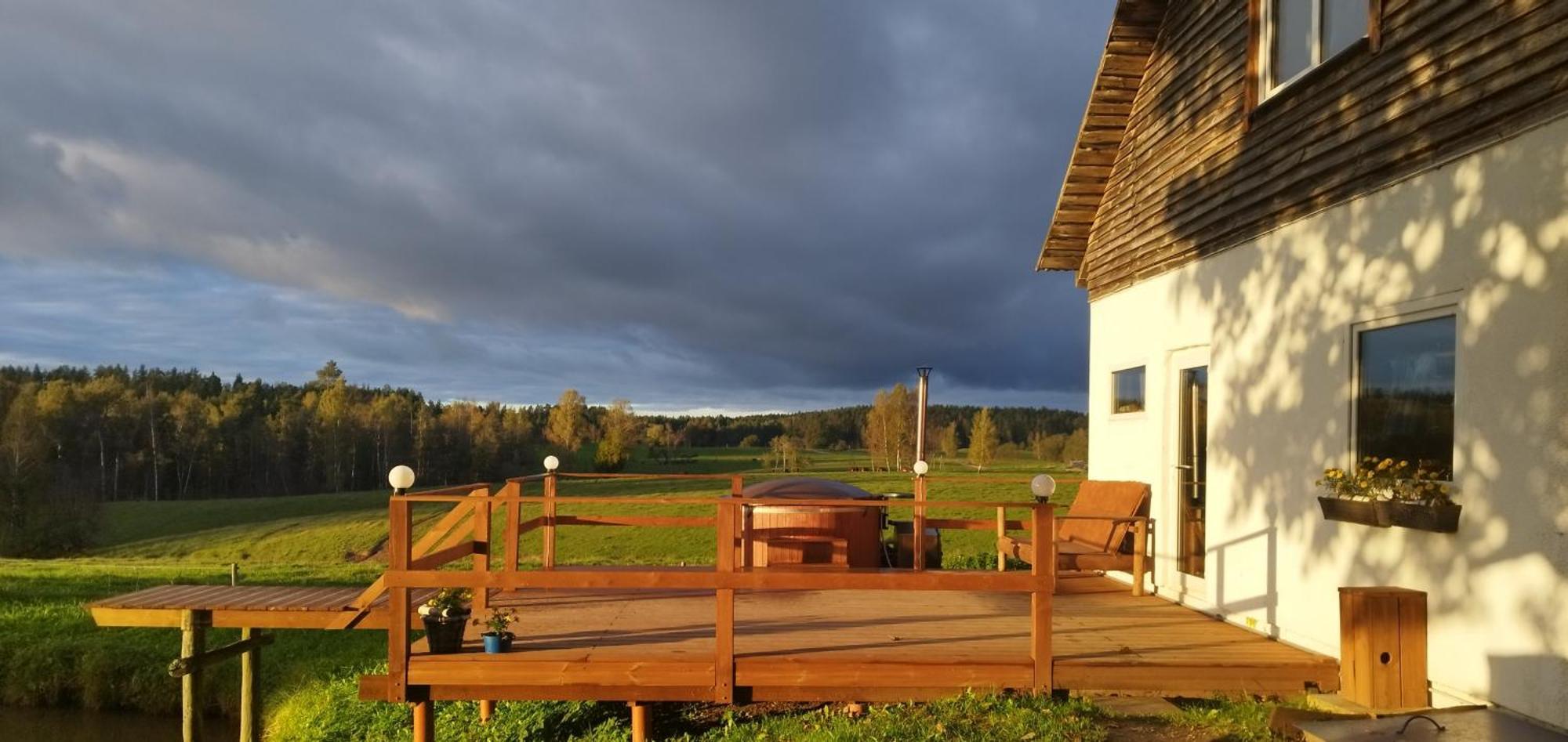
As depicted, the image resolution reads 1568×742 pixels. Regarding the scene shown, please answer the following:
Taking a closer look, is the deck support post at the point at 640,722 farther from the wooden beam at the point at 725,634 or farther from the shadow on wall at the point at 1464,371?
the shadow on wall at the point at 1464,371

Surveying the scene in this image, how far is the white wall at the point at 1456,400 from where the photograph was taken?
169 inches

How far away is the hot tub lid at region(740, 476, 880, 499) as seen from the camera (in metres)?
9.34

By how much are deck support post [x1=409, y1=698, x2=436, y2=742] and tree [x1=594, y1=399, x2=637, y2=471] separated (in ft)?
139

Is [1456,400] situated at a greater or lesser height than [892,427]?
greater

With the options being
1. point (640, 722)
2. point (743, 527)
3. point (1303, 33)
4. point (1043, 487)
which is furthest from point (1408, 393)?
point (743, 527)

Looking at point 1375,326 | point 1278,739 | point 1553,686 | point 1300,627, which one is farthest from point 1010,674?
point 1375,326

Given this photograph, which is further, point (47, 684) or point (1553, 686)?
point (47, 684)

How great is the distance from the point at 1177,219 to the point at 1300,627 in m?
3.68

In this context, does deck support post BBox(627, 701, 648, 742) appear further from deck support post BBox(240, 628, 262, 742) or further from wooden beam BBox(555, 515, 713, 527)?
deck support post BBox(240, 628, 262, 742)

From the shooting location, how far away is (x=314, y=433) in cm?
5806

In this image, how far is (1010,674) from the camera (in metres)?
5.59

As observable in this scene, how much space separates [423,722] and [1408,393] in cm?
615

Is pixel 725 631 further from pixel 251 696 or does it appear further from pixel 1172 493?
pixel 251 696

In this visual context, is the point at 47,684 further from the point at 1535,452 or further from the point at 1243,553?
the point at 1535,452
